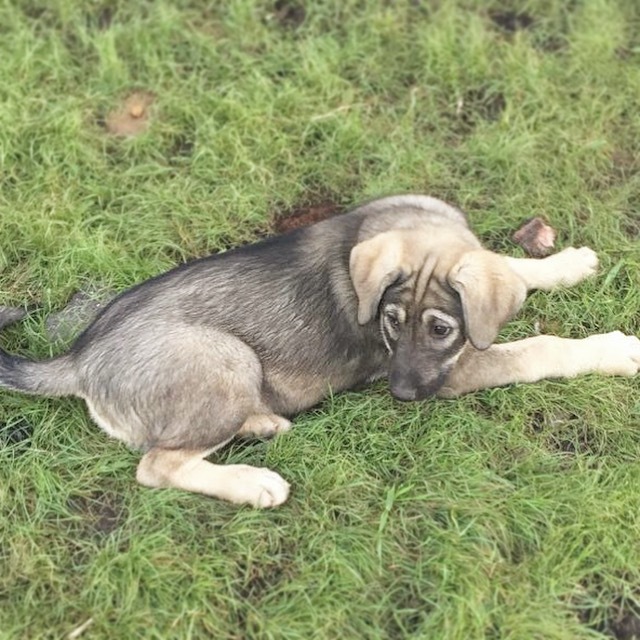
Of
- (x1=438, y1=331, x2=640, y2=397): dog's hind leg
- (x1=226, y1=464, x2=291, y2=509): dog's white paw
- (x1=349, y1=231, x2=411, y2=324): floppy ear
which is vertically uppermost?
(x1=349, y1=231, x2=411, y2=324): floppy ear

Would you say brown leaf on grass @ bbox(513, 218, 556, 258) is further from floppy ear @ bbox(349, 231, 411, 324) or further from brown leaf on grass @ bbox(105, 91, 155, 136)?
brown leaf on grass @ bbox(105, 91, 155, 136)

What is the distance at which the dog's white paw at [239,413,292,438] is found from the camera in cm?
465

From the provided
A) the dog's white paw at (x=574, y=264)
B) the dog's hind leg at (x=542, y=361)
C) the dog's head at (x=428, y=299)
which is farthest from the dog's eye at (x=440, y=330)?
the dog's white paw at (x=574, y=264)

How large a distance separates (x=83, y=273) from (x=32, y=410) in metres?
1.04

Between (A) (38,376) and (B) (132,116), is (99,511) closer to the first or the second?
(A) (38,376)

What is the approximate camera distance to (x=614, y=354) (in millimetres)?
4887

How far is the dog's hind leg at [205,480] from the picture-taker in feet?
14.3

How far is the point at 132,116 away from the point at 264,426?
287cm

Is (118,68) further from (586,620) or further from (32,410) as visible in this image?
(586,620)

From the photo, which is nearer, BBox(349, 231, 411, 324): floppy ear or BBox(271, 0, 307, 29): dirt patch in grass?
BBox(349, 231, 411, 324): floppy ear

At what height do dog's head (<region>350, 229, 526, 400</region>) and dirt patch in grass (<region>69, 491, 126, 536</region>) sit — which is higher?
dog's head (<region>350, 229, 526, 400</region>)

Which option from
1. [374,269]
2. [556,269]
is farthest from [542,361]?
[374,269]

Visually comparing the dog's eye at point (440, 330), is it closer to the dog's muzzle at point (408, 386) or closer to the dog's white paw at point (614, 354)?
the dog's muzzle at point (408, 386)

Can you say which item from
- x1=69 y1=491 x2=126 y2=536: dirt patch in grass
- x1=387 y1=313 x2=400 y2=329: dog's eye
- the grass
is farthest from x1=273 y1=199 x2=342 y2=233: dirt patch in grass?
x1=69 y1=491 x2=126 y2=536: dirt patch in grass
